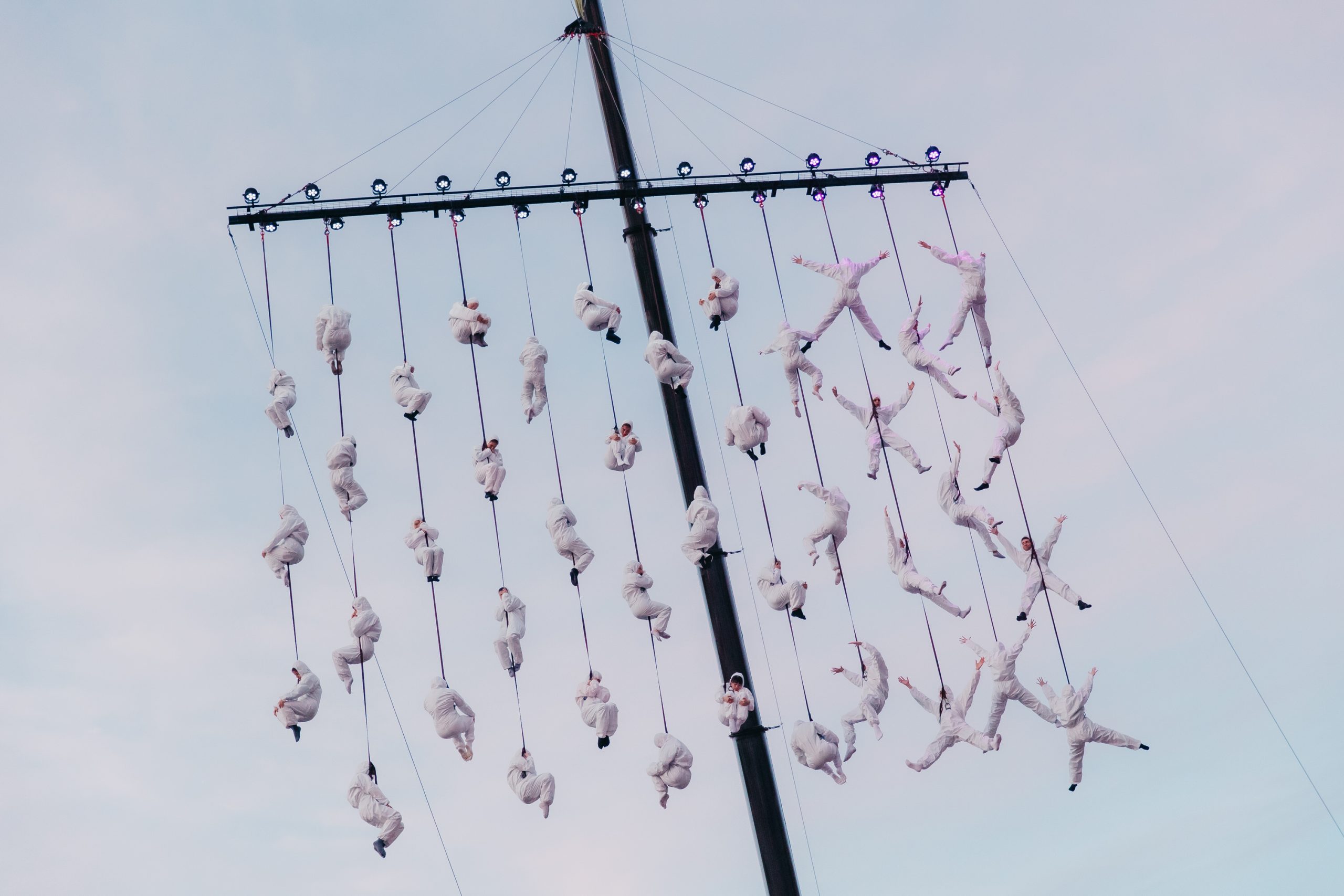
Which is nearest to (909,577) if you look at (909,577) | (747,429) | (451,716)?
(909,577)

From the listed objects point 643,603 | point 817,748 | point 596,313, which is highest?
point 596,313

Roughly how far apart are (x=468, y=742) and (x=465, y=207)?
111 inches

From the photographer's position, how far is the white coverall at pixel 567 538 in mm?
7562

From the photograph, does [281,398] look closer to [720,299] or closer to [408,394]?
[408,394]

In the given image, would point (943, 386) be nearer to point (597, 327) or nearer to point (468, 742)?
point (597, 327)

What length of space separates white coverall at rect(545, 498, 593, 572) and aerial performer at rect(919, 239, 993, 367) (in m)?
2.35

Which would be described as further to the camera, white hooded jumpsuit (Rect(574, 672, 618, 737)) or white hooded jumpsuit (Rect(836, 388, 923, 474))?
white hooded jumpsuit (Rect(836, 388, 923, 474))

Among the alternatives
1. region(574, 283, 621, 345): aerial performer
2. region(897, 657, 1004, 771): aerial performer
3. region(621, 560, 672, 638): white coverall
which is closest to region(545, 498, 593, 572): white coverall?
region(621, 560, 672, 638): white coverall

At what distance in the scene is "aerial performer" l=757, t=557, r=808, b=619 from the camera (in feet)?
24.4

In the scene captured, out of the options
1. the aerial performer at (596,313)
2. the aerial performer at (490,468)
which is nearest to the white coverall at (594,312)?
the aerial performer at (596,313)

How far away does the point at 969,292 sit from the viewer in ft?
26.9

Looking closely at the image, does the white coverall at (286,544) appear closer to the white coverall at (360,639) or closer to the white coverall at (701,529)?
the white coverall at (360,639)

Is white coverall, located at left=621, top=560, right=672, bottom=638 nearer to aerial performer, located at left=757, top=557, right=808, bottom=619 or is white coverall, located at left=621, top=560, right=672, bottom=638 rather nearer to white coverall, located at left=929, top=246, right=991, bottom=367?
aerial performer, located at left=757, top=557, right=808, bottom=619

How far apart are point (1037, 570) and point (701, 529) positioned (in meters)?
1.96
